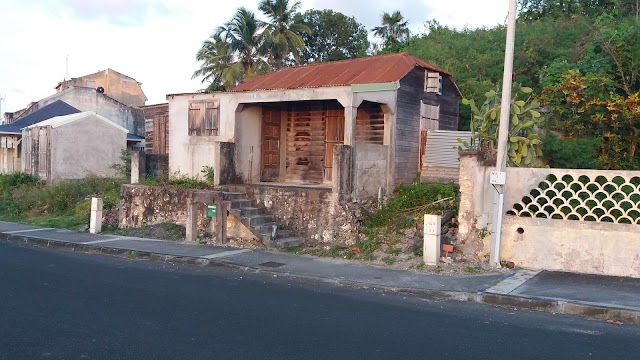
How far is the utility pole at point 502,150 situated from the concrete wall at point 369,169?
3682mm

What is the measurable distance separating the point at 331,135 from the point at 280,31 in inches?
656

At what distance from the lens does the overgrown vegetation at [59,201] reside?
63.2 ft

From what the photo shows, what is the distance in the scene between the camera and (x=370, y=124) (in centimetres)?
1581

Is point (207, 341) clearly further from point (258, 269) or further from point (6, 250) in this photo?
point (6, 250)

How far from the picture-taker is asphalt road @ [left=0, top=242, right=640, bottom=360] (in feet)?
19.6

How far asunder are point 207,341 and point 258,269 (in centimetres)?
486

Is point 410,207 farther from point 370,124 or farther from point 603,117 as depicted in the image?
point 603,117

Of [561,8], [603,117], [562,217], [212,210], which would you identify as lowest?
[212,210]

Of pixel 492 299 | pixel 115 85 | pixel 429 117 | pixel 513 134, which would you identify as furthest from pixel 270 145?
pixel 115 85

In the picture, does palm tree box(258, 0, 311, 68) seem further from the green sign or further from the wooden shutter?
the green sign

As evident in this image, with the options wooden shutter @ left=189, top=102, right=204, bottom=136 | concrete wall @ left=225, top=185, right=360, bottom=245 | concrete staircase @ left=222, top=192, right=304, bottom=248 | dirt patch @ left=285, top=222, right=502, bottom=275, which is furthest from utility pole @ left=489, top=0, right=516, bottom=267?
wooden shutter @ left=189, top=102, right=204, bottom=136

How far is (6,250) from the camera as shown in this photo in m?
13.6

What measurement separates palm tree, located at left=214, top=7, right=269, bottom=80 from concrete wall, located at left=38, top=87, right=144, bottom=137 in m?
9.42

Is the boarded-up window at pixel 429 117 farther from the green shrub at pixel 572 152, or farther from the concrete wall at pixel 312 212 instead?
the concrete wall at pixel 312 212
